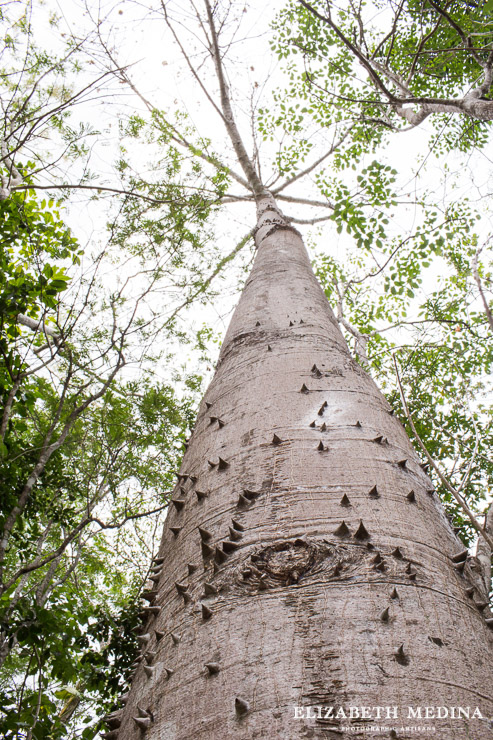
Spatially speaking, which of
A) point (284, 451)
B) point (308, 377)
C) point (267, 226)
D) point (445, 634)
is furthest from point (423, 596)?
point (267, 226)

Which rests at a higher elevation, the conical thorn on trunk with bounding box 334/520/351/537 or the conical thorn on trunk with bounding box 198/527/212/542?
the conical thorn on trunk with bounding box 198/527/212/542

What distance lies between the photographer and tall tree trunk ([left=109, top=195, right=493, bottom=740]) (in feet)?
2.58

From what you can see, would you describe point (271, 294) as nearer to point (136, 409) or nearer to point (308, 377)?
point (308, 377)

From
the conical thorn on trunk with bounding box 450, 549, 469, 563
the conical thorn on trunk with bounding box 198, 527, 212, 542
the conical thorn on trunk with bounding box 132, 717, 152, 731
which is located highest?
the conical thorn on trunk with bounding box 198, 527, 212, 542

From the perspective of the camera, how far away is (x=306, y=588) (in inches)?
38.6

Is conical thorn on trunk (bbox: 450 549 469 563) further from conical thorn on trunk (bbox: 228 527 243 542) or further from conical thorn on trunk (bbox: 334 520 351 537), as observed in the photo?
conical thorn on trunk (bbox: 228 527 243 542)

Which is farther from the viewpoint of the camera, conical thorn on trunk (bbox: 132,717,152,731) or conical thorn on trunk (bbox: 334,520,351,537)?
conical thorn on trunk (bbox: 334,520,351,537)

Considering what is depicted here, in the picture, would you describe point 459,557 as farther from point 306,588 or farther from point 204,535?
point 204,535

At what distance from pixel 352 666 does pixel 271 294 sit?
7.12 ft

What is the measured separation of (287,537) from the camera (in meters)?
1.11

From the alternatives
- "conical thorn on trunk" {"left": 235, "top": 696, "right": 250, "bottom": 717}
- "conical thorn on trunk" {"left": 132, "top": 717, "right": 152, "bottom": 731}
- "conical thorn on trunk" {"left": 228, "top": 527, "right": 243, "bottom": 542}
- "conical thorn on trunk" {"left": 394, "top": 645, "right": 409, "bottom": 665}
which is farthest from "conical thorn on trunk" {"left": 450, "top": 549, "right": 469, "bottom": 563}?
"conical thorn on trunk" {"left": 132, "top": 717, "right": 152, "bottom": 731}

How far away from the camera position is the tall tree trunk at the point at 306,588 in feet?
2.58

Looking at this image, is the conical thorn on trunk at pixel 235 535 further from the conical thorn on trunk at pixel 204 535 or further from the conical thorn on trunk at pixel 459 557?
the conical thorn on trunk at pixel 459 557

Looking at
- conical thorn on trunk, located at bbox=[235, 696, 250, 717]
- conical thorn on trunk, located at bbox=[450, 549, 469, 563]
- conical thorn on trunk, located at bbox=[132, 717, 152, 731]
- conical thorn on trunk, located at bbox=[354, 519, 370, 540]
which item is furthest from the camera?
conical thorn on trunk, located at bbox=[450, 549, 469, 563]
